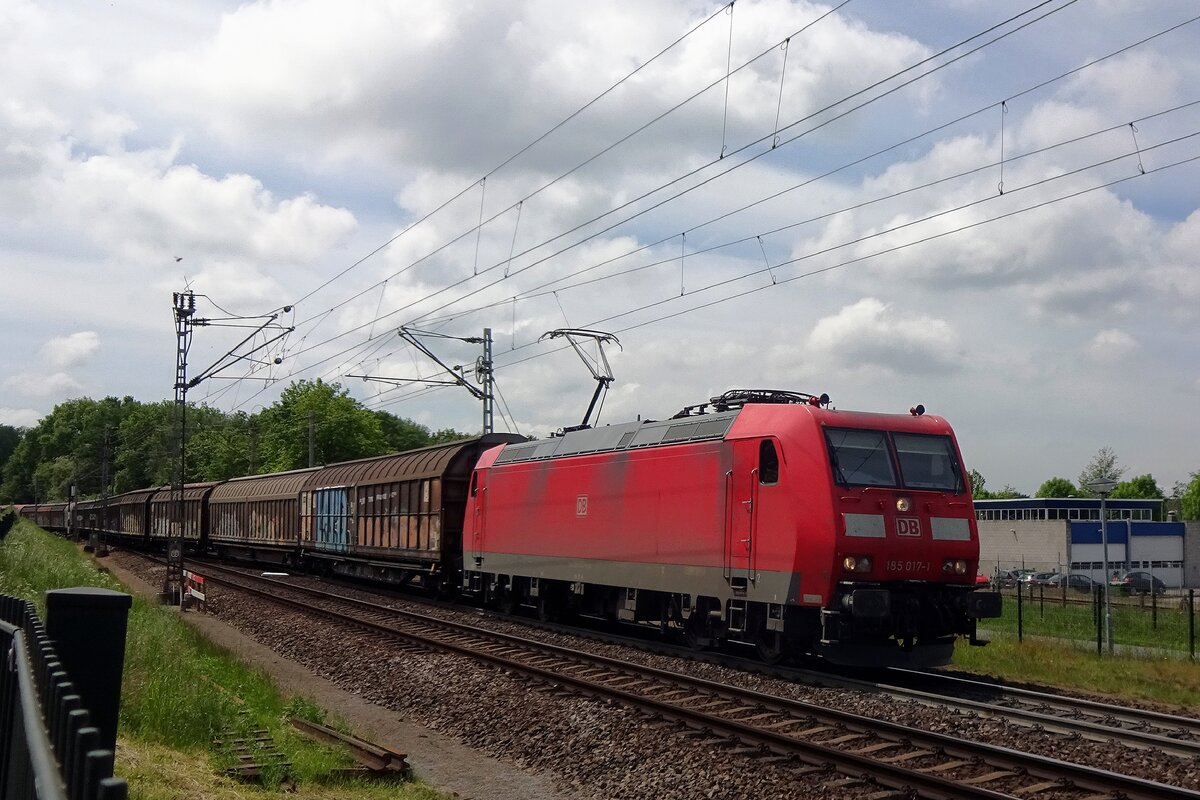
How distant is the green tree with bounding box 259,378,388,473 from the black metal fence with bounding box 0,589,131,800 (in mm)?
72569

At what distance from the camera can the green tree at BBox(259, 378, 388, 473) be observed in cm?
8112

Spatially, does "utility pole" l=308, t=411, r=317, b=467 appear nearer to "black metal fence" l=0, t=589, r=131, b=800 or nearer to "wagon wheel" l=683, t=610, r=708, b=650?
"wagon wheel" l=683, t=610, r=708, b=650

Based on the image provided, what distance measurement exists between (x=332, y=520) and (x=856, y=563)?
2329 cm

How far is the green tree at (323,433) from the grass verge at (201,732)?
65264 millimetres

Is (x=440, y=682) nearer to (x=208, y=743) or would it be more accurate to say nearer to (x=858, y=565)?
(x=208, y=743)

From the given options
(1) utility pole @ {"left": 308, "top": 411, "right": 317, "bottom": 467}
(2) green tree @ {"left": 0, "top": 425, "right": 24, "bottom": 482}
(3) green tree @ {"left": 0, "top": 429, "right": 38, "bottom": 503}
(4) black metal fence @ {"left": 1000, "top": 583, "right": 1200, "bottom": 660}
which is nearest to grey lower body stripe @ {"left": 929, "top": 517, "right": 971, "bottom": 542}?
(4) black metal fence @ {"left": 1000, "top": 583, "right": 1200, "bottom": 660}

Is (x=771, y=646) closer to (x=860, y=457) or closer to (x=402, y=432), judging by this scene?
(x=860, y=457)

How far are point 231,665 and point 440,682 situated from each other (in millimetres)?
3326

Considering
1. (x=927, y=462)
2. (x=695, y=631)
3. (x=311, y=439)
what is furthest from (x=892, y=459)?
(x=311, y=439)

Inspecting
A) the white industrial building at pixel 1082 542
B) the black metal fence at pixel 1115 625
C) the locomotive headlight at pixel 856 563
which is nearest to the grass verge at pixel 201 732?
the locomotive headlight at pixel 856 563

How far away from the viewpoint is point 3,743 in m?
4.99

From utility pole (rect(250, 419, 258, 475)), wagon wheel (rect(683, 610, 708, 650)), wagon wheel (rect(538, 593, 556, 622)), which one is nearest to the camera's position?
wagon wheel (rect(683, 610, 708, 650))

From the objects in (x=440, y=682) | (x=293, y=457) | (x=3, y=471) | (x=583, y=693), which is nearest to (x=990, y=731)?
A: (x=583, y=693)

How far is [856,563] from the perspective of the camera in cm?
1336
